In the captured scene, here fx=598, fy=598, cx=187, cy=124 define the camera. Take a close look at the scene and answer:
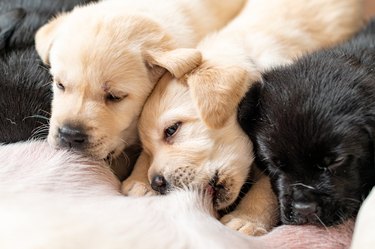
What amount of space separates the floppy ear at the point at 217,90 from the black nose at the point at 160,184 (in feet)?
0.50

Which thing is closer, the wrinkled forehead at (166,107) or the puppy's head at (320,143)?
the puppy's head at (320,143)

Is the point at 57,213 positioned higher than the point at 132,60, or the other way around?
the point at 132,60

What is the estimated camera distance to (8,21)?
1565mm

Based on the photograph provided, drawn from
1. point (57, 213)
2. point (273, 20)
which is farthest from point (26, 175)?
point (273, 20)

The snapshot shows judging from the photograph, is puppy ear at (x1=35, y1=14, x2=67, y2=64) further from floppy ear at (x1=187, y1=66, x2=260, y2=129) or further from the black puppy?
the black puppy

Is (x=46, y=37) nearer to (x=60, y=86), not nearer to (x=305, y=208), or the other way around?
(x=60, y=86)

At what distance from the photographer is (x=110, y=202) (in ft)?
3.85

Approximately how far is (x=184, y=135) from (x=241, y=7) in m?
0.62

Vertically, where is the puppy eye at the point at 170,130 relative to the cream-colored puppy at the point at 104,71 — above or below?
below

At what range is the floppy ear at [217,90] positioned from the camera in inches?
48.0

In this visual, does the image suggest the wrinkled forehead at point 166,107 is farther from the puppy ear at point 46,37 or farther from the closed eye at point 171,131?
the puppy ear at point 46,37

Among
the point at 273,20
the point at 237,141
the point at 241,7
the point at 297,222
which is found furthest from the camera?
the point at 241,7

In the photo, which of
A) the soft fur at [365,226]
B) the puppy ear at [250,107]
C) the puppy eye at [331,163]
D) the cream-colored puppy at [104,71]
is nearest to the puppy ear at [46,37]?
the cream-colored puppy at [104,71]

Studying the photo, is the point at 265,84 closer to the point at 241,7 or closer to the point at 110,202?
the point at 110,202
